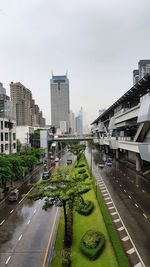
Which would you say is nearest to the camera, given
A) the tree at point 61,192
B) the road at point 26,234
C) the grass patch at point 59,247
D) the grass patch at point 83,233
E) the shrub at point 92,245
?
the grass patch at point 83,233

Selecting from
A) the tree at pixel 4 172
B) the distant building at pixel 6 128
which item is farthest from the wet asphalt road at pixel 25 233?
the distant building at pixel 6 128

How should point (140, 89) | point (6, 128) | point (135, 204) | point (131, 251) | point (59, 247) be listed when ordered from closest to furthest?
point (131, 251), point (59, 247), point (135, 204), point (140, 89), point (6, 128)

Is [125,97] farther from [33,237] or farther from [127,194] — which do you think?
[33,237]

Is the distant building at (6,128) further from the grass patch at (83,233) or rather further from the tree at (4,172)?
the grass patch at (83,233)

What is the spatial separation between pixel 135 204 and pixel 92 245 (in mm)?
16456

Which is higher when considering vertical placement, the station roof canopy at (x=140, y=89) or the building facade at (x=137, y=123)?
the station roof canopy at (x=140, y=89)

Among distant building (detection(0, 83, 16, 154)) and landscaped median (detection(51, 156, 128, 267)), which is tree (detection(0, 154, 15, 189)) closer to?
landscaped median (detection(51, 156, 128, 267))

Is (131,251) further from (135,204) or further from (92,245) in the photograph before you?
(135,204)

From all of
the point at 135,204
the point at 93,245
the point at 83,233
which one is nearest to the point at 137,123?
the point at 135,204

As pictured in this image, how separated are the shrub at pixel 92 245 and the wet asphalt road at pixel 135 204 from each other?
3.29 metres

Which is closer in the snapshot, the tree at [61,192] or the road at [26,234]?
the road at [26,234]

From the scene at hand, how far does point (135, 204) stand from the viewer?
3597 cm

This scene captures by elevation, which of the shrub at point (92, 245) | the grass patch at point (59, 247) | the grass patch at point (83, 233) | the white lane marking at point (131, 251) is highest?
the shrub at point (92, 245)

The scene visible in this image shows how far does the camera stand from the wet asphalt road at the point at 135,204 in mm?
23820
